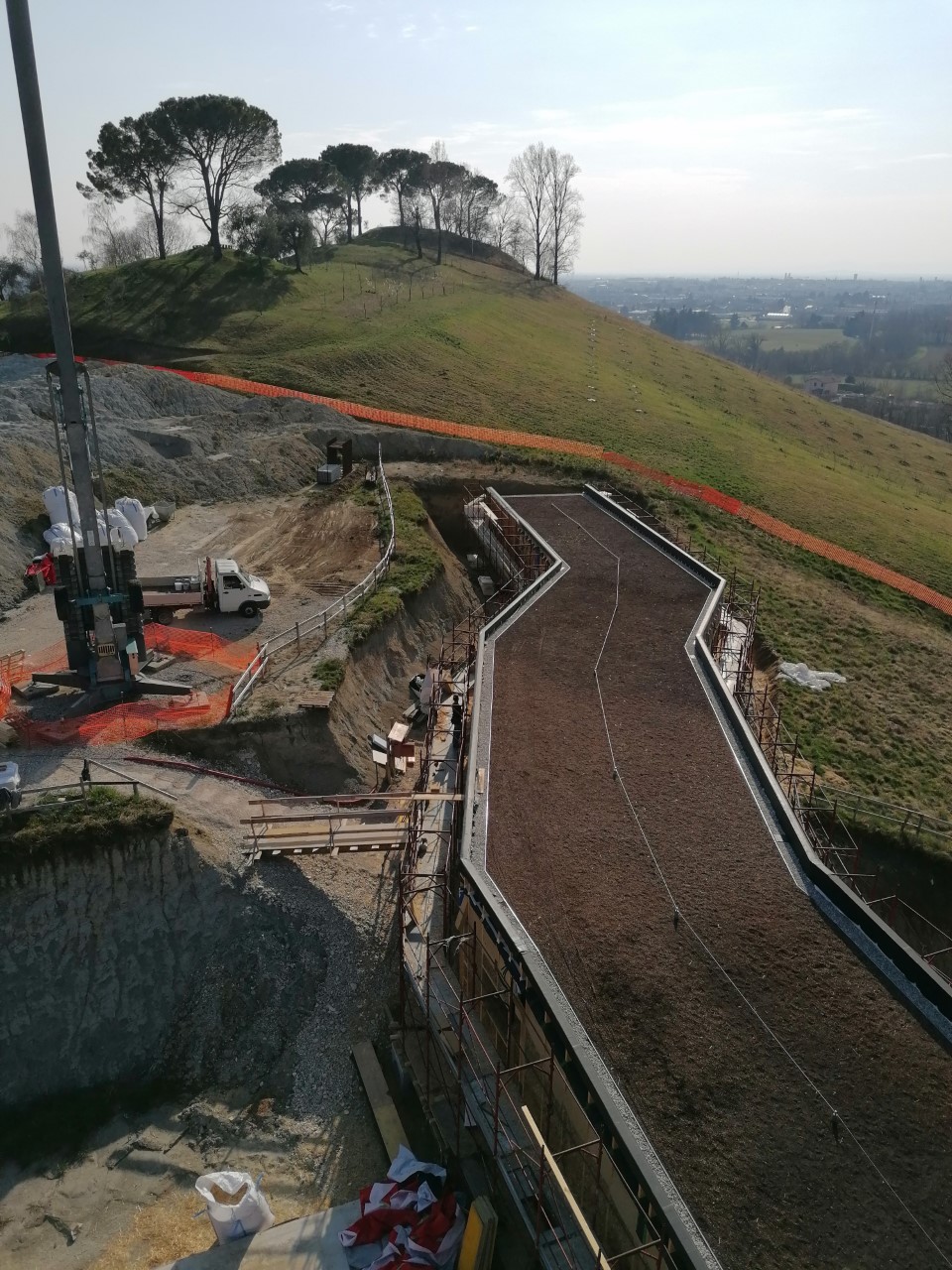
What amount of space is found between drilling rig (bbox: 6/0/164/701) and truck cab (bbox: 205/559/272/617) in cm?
460

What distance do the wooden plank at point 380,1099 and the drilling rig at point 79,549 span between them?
39.0 feet

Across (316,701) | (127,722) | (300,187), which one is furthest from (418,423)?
(300,187)

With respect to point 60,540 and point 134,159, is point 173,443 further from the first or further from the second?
point 134,159

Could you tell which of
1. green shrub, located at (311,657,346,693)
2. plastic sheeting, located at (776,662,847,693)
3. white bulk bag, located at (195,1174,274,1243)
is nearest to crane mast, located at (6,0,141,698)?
green shrub, located at (311,657,346,693)

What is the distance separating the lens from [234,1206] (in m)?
14.3

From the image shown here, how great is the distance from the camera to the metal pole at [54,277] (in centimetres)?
2055

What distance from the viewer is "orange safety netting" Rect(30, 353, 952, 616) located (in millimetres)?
39719

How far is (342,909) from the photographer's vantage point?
64.4 feet

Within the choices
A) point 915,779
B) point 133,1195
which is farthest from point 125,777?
point 915,779

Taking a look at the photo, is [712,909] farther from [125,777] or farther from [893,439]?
[893,439]

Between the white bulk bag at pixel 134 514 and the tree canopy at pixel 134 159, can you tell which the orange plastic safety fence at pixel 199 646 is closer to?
the white bulk bag at pixel 134 514

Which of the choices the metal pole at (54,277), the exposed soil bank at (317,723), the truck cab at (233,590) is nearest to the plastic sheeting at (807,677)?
the exposed soil bank at (317,723)

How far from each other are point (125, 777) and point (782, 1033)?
613 inches

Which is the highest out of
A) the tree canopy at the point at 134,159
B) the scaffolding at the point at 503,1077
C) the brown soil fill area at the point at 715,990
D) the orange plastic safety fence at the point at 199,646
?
the tree canopy at the point at 134,159
